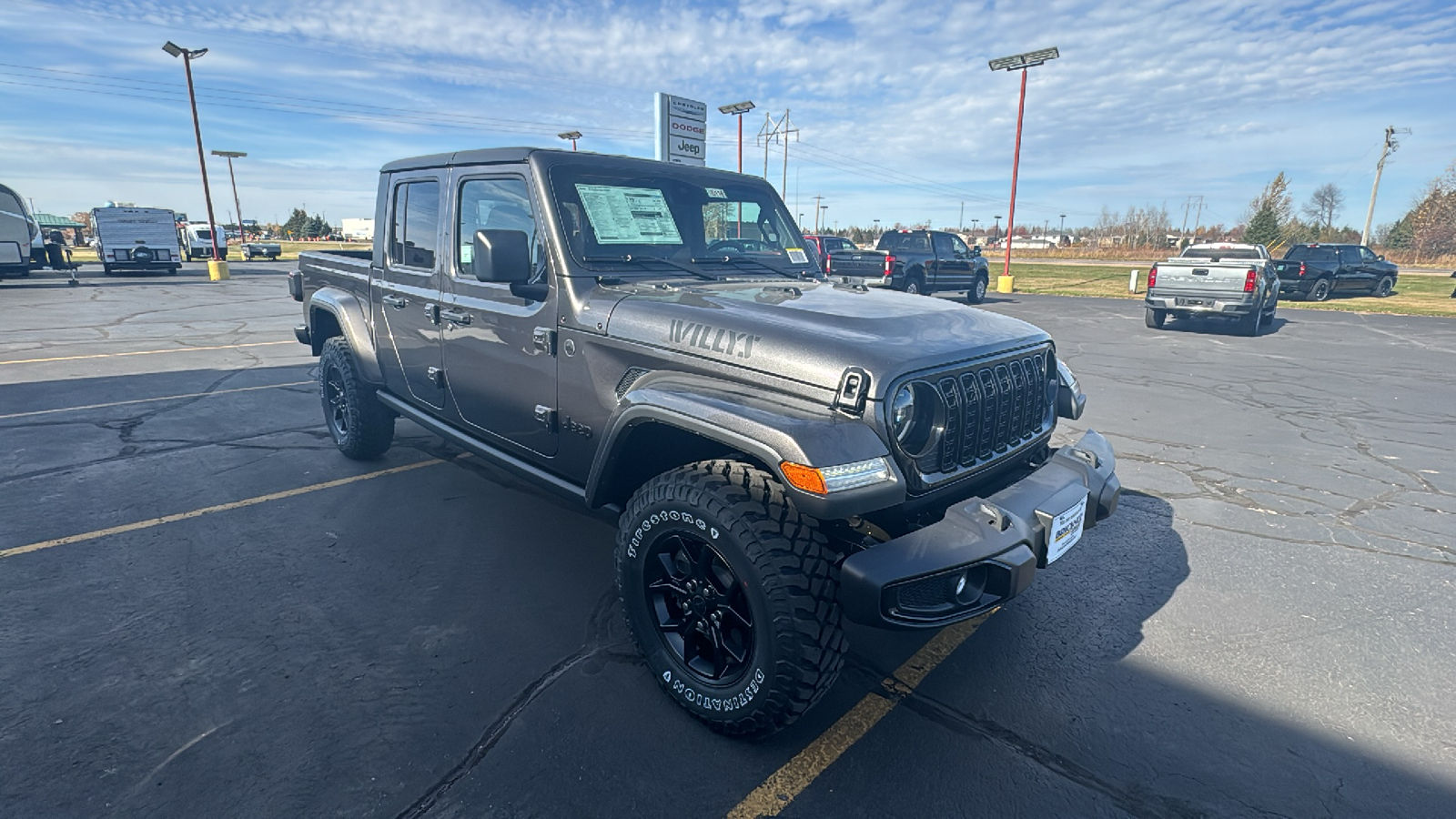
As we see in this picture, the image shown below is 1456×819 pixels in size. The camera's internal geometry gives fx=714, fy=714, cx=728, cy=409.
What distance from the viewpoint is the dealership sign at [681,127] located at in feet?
46.8

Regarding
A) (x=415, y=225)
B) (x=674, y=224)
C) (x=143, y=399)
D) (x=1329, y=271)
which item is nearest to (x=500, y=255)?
(x=674, y=224)

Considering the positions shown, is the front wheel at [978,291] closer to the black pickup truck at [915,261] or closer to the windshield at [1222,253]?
the black pickup truck at [915,261]

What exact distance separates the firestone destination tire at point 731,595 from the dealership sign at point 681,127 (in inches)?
489

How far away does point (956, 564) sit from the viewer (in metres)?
2.18

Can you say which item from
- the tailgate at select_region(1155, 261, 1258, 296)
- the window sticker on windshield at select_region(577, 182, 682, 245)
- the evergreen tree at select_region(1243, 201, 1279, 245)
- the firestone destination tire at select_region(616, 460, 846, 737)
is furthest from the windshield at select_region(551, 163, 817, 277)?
the evergreen tree at select_region(1243, 201, 1279, 245)

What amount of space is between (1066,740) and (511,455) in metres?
2.74

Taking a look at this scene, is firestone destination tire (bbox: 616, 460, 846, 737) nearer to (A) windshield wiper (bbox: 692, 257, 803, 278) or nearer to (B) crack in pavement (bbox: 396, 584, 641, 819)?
(B) crack in pavement (bbox: 396, 584, 641, 819)

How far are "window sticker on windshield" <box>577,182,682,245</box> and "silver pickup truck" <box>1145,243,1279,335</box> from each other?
12955 mm

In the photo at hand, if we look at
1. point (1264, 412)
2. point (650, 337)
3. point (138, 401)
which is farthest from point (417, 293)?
point (1264, 412)

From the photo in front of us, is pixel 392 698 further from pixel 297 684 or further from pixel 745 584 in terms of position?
pixel 745 584

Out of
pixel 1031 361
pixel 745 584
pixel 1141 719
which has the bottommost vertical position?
pixel 1141 719

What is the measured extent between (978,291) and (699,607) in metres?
19.6

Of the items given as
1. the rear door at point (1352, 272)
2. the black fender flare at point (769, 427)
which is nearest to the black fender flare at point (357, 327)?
the black fender flare at point (769, 427)

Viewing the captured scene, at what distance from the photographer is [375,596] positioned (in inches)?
137
